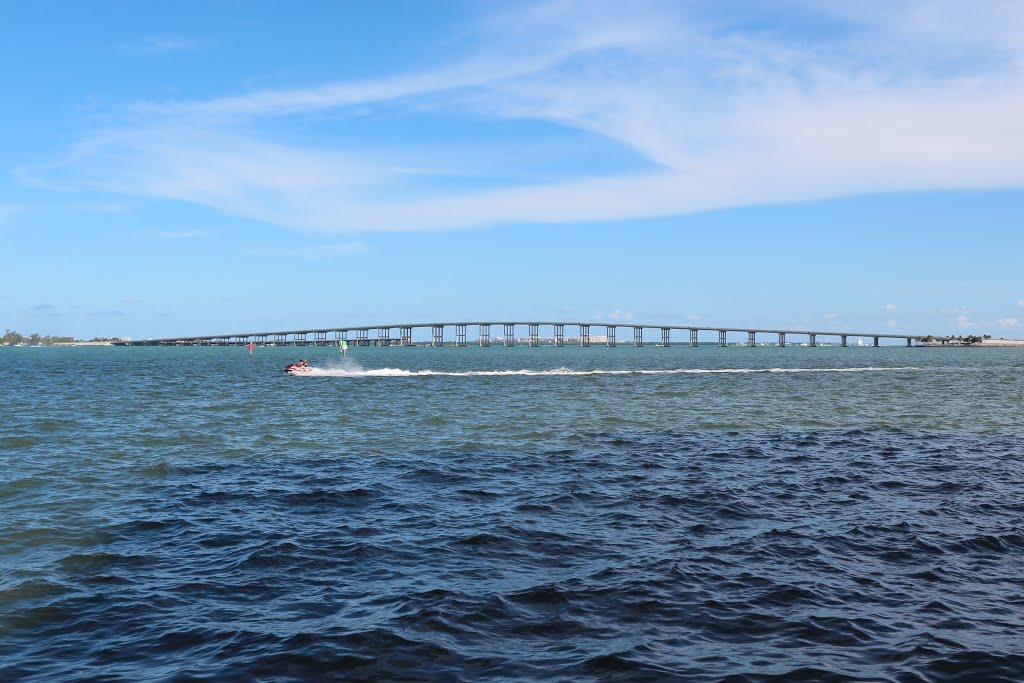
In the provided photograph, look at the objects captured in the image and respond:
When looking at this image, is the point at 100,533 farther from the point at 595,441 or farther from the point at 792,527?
the point at 595,441

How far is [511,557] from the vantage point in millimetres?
16469

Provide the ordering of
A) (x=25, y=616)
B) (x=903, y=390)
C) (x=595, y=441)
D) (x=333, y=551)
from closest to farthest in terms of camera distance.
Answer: (x=25, y=616), (x=333, y=551), (x=595, y=441), (x=903, y=390)

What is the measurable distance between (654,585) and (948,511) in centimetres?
Answer: 1100

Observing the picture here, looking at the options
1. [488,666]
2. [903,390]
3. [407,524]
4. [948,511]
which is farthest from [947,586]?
[903,390]

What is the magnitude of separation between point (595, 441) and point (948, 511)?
1683 centimetres

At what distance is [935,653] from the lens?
11438 millimetres

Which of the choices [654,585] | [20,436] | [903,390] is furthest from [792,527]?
[903,390]

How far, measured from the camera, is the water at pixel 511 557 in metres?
11.5

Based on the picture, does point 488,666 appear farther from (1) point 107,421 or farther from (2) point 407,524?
(1) point 107,421

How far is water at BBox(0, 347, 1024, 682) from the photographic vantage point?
11.5 metres

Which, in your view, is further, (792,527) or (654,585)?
(792,527)

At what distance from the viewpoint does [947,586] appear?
1452 centimetres

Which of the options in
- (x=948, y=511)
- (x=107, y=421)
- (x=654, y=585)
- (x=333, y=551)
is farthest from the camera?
(x=107, y=421)

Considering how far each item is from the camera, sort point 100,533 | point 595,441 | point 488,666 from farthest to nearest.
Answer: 1. point 595,441
2. point 100,533
3. point 488,666
